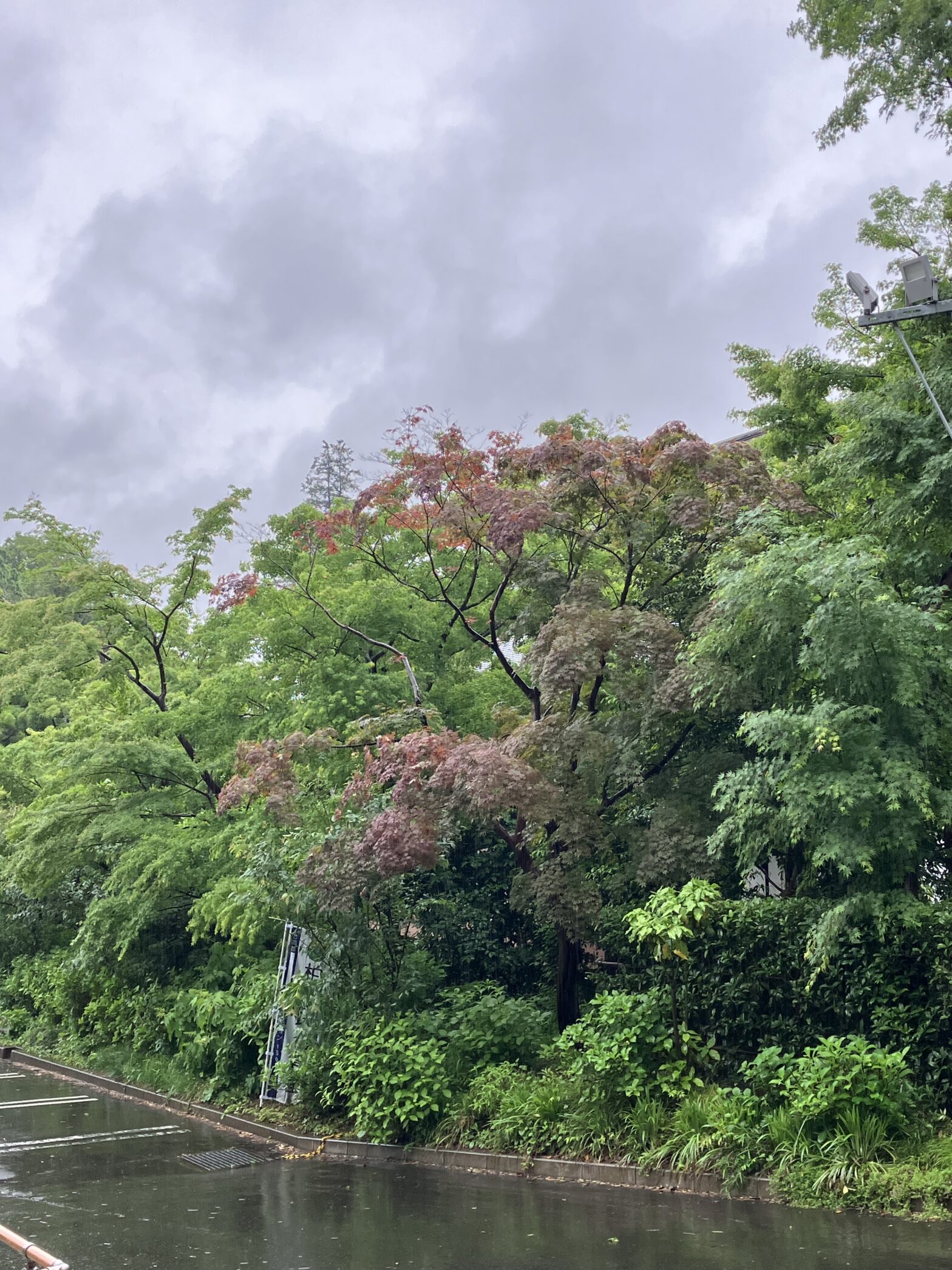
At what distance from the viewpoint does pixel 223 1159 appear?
33.4ft

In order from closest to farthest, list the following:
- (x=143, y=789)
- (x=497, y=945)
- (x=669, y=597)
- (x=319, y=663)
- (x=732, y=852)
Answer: (x=732, y=852) → (x=669, y=597) → (x=497, y=945) → (x=319, y=663) → (x=143, y=789)

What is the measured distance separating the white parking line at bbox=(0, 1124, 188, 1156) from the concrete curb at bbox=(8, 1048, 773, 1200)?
637 millimetres

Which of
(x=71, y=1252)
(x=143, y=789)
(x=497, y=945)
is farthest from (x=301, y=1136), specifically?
(x=143, y=789)

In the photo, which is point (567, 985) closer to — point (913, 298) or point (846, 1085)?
point (846, 1085)

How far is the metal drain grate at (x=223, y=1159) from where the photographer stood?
9898 mm

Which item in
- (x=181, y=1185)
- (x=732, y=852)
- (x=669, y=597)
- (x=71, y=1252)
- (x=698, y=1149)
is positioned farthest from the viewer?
(x=669, y=597)

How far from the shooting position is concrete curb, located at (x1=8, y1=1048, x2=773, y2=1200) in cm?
772

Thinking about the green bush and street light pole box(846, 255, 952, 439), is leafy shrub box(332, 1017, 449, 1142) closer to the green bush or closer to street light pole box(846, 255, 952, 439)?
the green bush

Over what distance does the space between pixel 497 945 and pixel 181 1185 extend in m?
4.48

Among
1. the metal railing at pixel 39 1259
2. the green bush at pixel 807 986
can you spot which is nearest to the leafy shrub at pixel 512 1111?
the green bush at pixel 807 986

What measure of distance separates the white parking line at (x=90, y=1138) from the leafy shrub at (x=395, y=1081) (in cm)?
276

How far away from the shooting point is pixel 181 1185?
9039 mm

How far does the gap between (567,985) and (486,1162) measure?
222 centimetres

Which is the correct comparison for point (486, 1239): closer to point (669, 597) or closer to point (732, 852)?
point (732, 852)
